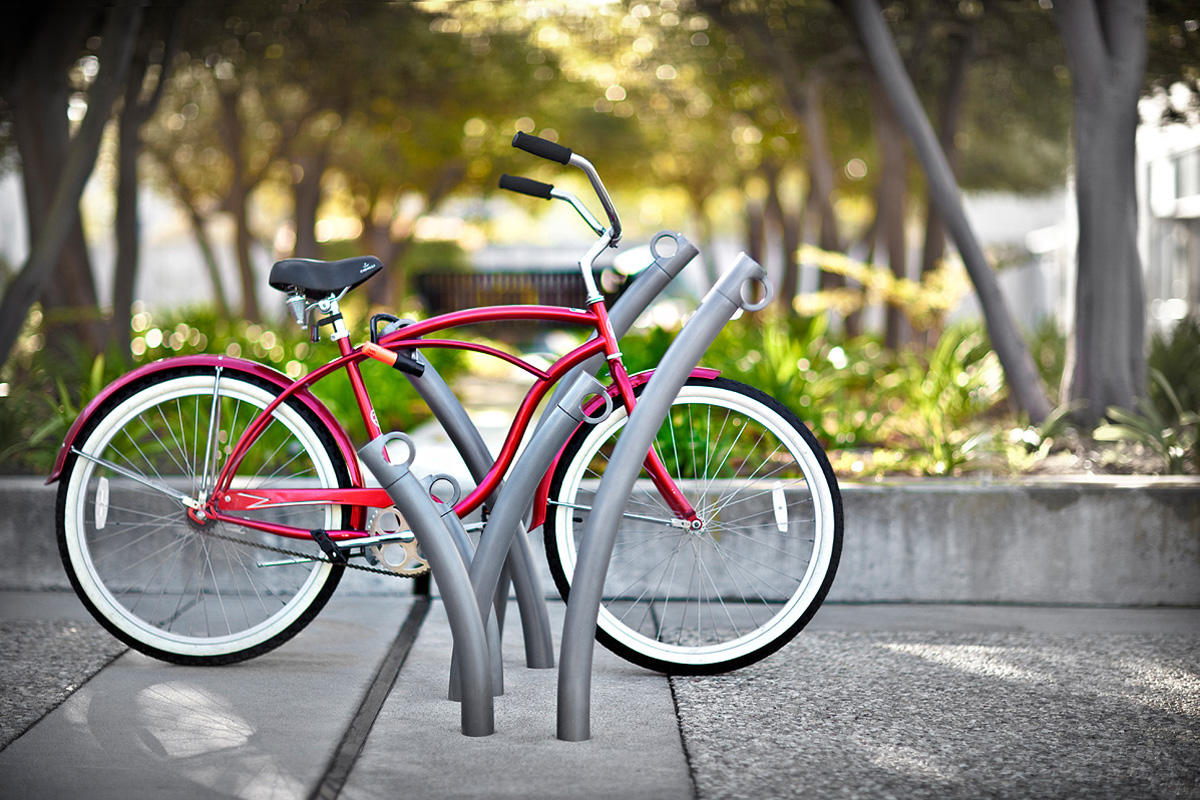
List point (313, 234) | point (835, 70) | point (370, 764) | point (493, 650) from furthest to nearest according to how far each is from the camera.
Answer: point (313, 234), point (835, 70), point (493, 650), point (370, 764)

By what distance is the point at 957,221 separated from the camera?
6.21 m

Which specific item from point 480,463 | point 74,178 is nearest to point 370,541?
point 480,463

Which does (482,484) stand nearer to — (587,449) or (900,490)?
(587,449)

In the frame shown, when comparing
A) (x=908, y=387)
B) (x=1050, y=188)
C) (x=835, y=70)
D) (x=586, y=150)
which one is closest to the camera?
(x=908, y=387)

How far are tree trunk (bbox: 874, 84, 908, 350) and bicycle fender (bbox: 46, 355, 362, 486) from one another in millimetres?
7882

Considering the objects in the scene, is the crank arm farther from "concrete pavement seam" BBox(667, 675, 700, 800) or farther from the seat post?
"concrete pavement seam" BBox(667, 675, 700, 800)

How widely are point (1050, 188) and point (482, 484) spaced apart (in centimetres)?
2430

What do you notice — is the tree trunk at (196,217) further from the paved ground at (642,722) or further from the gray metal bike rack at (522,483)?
the gray metal bike rack at (522,483)

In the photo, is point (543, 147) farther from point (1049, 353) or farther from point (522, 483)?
point (1049, 353)

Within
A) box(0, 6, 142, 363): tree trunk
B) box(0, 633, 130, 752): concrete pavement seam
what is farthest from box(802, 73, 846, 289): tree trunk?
box(0, 633, 130, 752): concrete pavement seam

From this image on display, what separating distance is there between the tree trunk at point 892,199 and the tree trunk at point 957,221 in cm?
457

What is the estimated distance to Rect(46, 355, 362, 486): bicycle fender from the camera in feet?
12.3

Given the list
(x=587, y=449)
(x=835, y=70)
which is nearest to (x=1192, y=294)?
(x=835, y=70)

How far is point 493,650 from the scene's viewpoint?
3.45m
